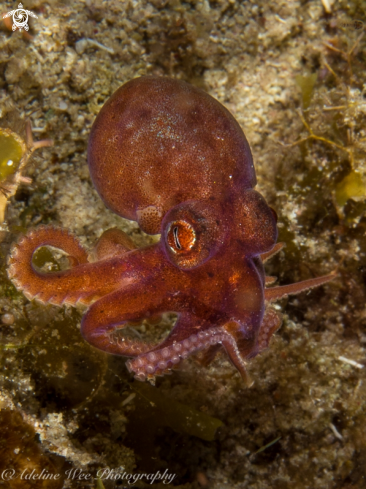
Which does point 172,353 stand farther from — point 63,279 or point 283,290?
point 283,290

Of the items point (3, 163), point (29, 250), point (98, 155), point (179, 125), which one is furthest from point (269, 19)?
point (29, 250)

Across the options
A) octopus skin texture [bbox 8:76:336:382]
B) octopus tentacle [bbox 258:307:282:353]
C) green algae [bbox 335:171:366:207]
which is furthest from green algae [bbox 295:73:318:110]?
octopus tentacle [bbox 258:307:282:353]

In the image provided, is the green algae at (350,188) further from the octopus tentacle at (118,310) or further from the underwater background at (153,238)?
the octopus tentacle at (118,310)

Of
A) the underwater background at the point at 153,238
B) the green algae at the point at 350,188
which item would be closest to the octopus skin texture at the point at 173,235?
the underwater background at the point at 153,238

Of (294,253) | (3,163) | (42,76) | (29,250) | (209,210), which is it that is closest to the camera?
(209,210)

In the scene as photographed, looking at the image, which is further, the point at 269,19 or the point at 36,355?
the point at 269,19

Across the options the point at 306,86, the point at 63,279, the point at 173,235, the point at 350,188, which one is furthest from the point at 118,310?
the point at 306,86

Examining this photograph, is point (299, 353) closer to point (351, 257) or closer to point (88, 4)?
point (351, 257)
